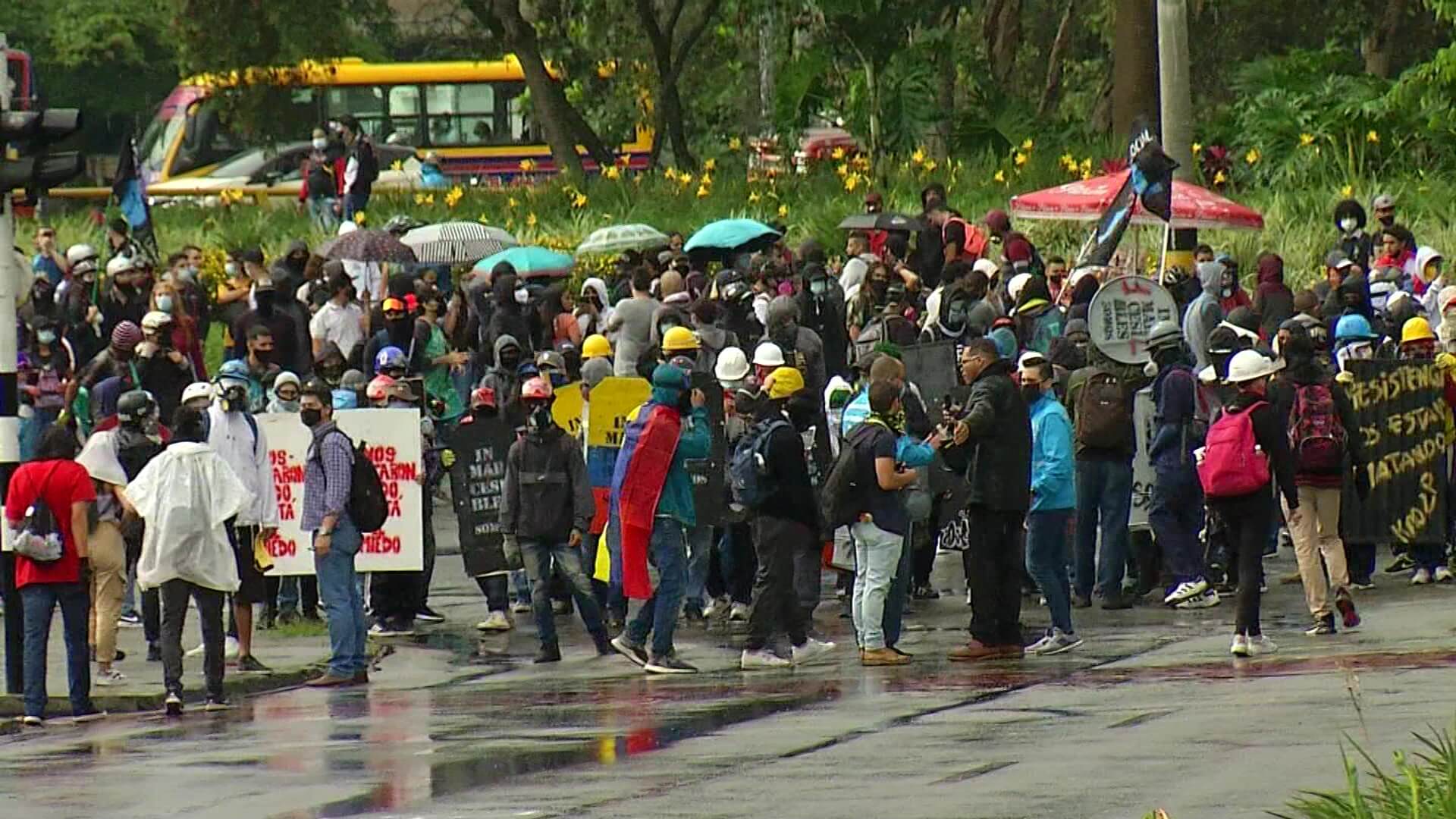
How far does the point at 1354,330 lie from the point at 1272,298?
3.42 m

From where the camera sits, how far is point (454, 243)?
28.0m

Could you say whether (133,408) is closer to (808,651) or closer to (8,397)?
(8,397)

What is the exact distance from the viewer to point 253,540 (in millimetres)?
17875

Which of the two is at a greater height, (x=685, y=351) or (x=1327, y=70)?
(x=1327, y=70)

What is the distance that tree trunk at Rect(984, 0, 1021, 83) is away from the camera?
41469 millimetres

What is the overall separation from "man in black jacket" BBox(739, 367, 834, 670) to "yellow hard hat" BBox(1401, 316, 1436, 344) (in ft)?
16.2

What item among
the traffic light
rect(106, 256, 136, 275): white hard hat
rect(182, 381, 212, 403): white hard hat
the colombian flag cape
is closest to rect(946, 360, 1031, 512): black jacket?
the colombian flag cape

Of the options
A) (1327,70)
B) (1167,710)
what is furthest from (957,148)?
(1167,710)

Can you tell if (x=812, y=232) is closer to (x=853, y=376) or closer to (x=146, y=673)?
(x=853, y=376)

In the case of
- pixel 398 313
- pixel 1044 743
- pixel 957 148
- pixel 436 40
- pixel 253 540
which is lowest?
pixel 1044 743

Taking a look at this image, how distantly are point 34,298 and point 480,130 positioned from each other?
27.9 metres

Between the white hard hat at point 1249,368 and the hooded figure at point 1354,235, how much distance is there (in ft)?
27.4

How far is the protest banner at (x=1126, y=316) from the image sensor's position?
19.0 meters

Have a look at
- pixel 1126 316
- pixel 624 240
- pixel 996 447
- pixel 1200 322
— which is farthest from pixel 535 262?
pixel 996 447
